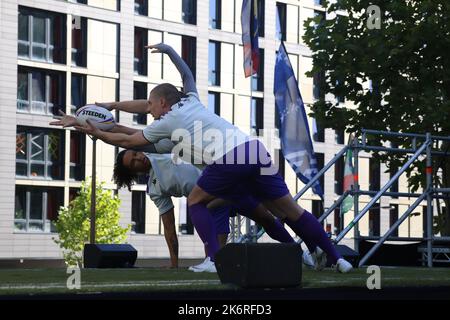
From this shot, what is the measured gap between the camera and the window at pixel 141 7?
5591 cm

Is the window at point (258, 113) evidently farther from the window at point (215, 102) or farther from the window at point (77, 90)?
the window at point (77, 90)

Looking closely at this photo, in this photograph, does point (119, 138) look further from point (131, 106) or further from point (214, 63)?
point (214, 63)

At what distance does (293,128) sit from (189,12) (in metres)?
36.8

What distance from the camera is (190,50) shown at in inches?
2279

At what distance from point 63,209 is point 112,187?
4.50 metres

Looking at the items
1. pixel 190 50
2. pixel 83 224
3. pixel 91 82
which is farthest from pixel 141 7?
pixel 83 224

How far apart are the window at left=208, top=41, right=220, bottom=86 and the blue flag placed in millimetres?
35857

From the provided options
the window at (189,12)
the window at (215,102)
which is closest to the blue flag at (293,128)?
the window at (189,12)

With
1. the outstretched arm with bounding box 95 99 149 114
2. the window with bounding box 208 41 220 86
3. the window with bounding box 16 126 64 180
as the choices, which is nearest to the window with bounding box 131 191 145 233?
the window with bounding box 16 126 64 180

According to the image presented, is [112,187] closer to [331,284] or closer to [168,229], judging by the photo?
[168,229]

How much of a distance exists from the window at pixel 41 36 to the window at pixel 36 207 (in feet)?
19.7

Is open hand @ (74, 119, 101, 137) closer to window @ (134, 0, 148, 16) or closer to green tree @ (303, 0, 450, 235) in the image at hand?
green tree @ (303, 0, 450, 235)

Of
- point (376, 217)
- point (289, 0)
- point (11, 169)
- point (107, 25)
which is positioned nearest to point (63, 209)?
point (11, 169)

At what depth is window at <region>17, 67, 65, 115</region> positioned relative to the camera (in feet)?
168
